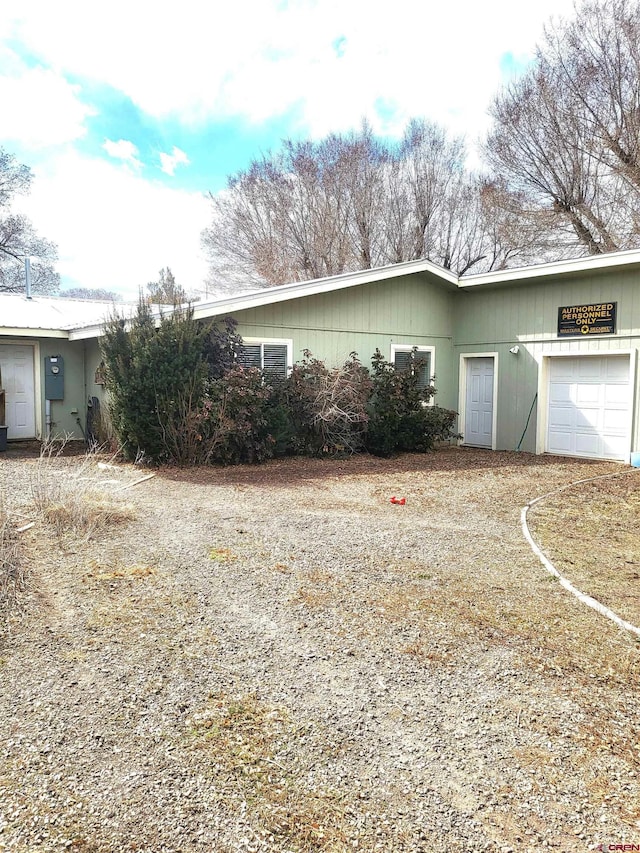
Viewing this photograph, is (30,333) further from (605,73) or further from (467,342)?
(605,73)

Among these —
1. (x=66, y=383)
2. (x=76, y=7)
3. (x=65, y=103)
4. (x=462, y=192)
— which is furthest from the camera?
(x=462, y=192)

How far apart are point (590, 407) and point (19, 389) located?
1075cm

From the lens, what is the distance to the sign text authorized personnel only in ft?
33.6

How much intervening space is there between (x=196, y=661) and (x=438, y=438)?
9252 mm

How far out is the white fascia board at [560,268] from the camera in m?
9.59

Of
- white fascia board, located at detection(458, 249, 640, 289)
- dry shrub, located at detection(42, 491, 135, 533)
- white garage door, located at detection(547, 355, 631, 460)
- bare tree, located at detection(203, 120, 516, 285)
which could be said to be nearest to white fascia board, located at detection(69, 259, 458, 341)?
white fascia board, located at detection(458, 249, 640, 289)

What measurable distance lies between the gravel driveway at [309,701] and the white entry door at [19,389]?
781 centimetres

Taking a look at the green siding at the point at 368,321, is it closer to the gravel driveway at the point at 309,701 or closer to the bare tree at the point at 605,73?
the gravel driveway at the point at 309,701

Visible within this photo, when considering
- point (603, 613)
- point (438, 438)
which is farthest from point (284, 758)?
point (438, 438)

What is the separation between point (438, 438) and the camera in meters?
11.8

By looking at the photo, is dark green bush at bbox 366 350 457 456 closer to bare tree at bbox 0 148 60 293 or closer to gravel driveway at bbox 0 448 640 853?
gravel driveway at bbox 0 448 640 853

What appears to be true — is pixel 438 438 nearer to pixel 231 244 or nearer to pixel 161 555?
pixel 161 555

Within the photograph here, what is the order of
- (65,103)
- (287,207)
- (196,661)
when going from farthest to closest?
(287,207) → (65,103) → (196,661)

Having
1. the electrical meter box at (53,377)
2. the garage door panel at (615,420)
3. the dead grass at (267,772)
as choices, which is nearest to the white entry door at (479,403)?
the garage door panel at (615,420)
